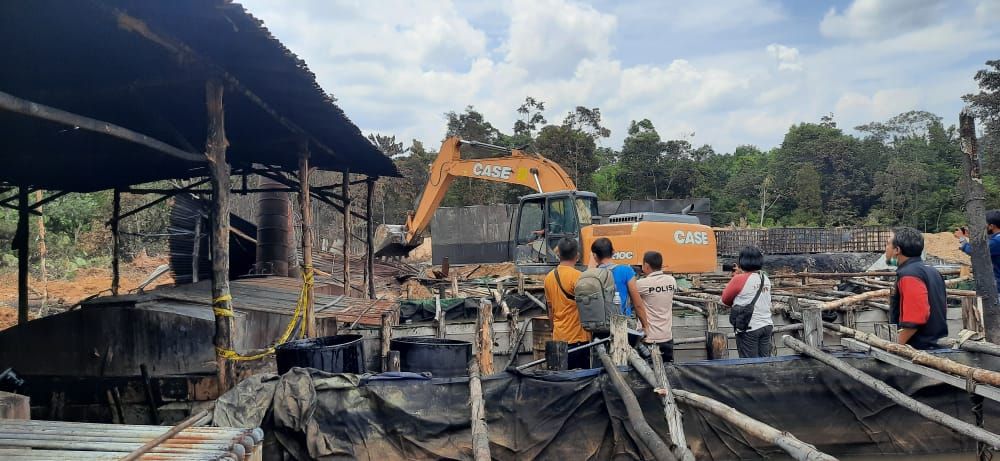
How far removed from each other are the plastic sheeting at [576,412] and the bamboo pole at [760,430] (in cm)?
38

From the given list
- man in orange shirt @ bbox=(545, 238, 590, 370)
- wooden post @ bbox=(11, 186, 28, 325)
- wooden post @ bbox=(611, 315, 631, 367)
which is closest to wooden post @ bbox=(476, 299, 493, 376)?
man in orange shirt @ bbox=(545, 238, 590, 370)

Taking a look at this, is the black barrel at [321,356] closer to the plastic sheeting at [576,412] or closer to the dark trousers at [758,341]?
the plastic sheeting at [576,412]

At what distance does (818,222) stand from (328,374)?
36950mm

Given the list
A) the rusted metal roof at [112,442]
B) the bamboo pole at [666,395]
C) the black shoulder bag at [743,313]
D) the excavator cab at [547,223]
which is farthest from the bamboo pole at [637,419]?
the excavator cab at [547,223]

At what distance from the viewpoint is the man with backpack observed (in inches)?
224

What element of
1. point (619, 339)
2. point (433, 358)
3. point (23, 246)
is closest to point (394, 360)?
point (433, 358)

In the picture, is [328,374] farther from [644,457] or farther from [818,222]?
[818,222]

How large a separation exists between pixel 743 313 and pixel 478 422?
3.15 m

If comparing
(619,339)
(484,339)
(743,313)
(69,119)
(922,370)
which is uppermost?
(69,119)

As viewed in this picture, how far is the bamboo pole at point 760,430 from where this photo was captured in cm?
315

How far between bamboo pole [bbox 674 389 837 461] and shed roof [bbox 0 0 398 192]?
13.6 ft

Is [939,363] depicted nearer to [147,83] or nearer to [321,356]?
[321,356]

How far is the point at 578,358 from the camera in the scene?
20.1 feet

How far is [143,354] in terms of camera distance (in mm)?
6820
